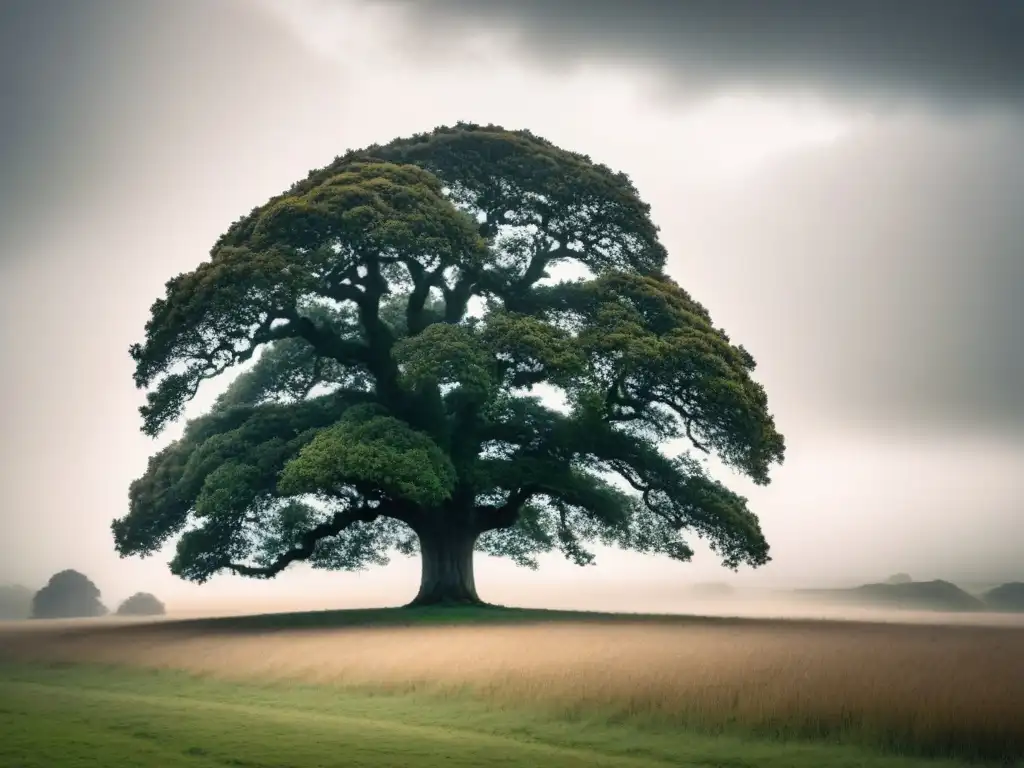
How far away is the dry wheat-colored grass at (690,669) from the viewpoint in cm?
1567

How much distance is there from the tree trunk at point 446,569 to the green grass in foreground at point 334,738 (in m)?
12.6

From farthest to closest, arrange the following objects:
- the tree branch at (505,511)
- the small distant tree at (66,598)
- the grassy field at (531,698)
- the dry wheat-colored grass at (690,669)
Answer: the small distant tree at (66,598), the tree branch at (505,511), the dry wheat-colored grass at (690,669), the grassy field at (531,698)

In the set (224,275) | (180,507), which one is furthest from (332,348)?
(180,507)

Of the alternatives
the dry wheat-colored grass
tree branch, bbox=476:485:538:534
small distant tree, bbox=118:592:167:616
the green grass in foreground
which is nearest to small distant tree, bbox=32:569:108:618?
small distant tree, bbox=118:592:167:616

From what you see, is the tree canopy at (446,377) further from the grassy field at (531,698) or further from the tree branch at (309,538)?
the grassy field at (531,698)

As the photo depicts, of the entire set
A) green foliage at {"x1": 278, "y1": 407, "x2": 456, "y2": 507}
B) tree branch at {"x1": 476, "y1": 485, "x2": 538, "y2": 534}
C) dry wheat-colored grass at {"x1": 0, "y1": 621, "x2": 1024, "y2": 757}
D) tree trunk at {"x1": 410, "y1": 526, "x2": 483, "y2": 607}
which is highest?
green foliage at {"x1": 278, "y1": 407, "x2": 456, "y2": 507}

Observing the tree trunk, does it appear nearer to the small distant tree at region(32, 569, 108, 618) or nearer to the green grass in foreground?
the green grass in foreground

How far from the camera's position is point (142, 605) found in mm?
57781

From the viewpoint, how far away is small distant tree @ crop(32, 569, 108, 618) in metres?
54.9

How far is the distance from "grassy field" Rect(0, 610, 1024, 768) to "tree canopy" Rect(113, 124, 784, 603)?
245 inches

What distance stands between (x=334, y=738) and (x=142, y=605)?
4716 cm

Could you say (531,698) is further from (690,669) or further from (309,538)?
(309,538)

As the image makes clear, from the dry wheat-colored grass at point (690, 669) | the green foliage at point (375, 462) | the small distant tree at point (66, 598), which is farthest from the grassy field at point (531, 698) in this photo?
the small distant tree at point (66, 598)

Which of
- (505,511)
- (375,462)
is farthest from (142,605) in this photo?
(375,462)
